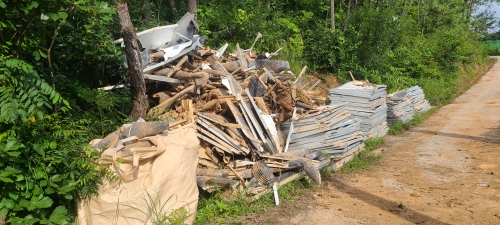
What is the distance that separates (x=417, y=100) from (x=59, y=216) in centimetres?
1223

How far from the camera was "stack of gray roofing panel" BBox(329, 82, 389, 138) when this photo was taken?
10023 mm

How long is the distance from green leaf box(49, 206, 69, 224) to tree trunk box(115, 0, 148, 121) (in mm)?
2153

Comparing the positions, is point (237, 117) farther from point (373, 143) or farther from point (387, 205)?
point (373, 143)

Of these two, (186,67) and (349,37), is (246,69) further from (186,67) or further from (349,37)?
(349,37)

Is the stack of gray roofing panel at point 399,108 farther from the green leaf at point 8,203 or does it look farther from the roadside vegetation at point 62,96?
the green leaf at point 8,203

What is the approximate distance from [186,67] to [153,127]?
2819mm

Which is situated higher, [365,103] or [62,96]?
[62,96]

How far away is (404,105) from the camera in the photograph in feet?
42.0

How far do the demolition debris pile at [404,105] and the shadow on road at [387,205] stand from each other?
539 centimetres

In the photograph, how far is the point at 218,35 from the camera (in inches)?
515

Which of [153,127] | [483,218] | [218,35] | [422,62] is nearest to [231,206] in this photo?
[153,127]

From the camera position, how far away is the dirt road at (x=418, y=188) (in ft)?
19.1

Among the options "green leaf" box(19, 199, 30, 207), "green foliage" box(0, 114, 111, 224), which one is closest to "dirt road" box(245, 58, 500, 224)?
"green foliage" box(0, 114, 111, 224)

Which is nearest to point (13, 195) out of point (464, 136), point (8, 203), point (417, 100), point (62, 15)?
point (8, 203)
